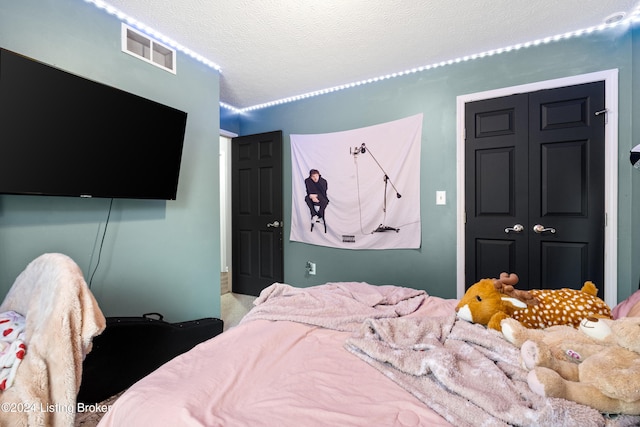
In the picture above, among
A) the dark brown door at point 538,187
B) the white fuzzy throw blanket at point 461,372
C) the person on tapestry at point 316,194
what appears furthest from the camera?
the person on tapestry at point 316,194

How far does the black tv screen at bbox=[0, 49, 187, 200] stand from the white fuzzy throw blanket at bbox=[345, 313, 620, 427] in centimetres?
171

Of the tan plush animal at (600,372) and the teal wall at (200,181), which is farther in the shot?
the teal wall at (200,181)

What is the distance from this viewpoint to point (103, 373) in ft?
5.38

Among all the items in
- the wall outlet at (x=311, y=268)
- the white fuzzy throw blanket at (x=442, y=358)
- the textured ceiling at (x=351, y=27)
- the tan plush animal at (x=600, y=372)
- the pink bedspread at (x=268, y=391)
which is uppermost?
the textured ceiling at (x=351, y=27)

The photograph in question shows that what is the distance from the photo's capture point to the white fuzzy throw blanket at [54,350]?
41.7 inches

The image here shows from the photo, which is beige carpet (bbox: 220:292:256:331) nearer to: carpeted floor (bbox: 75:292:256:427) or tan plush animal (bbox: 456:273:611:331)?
carpeted floor (bbox: 75:292:256:427)

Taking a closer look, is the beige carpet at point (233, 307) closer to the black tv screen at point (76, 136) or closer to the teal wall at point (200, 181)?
the teal wall at point (200, 181)

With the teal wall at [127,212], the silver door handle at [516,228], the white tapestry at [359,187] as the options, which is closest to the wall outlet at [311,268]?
the white tapestry at [359,187]

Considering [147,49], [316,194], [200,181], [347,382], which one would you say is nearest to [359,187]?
[316,194]

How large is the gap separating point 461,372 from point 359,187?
2234 mm

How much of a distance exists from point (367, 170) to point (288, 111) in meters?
1.29

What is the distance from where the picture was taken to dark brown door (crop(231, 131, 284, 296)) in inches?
138

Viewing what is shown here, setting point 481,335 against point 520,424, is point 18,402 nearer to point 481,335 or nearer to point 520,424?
point 520,424

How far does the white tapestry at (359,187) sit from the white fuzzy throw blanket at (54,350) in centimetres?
224
